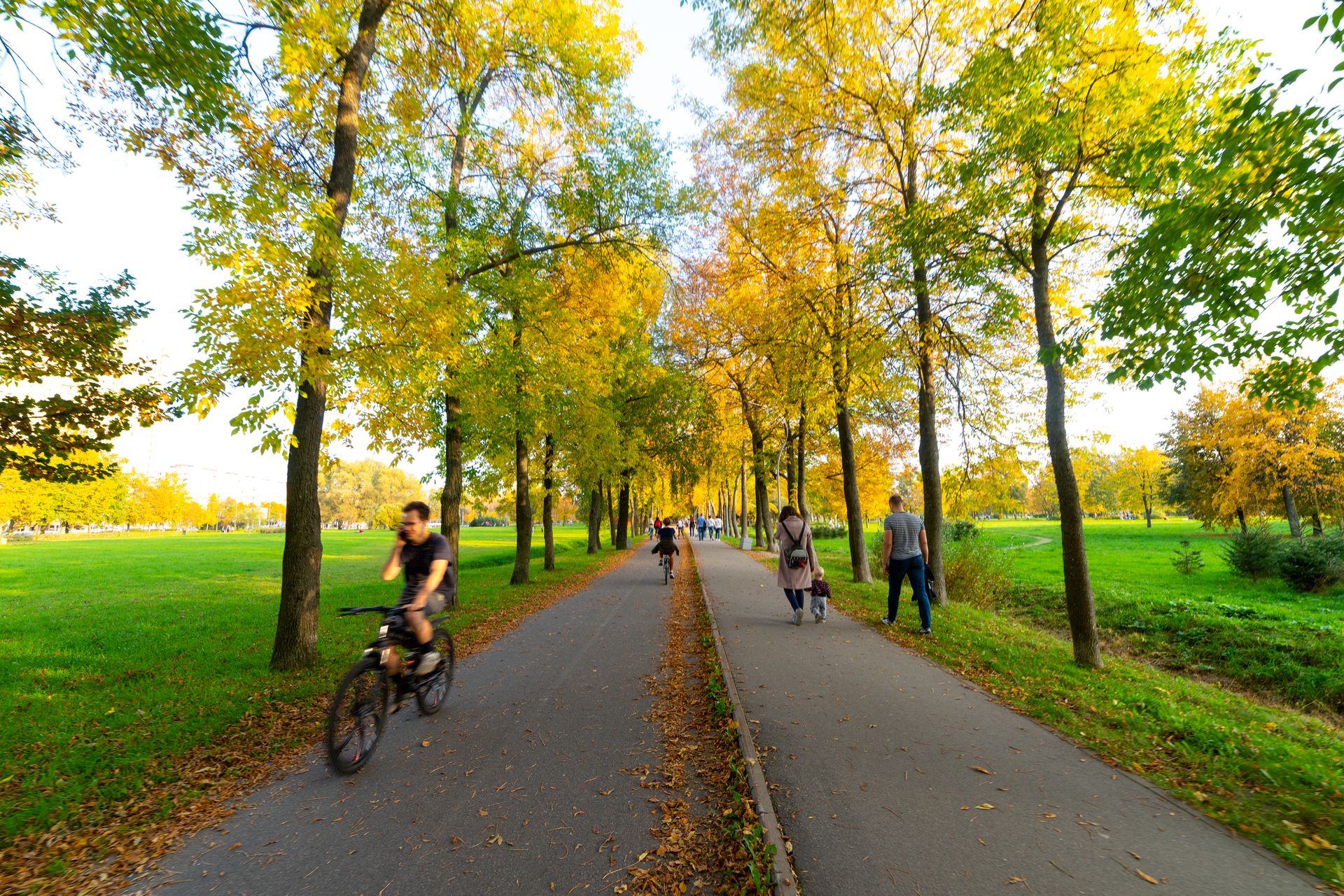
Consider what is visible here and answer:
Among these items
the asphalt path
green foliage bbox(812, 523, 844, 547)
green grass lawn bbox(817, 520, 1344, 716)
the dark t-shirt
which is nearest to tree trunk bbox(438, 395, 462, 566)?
the asphalt path

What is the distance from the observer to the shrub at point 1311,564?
15.9 meters

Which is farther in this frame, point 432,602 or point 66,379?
point 66,379

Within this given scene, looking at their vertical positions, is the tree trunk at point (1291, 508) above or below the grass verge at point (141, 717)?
above

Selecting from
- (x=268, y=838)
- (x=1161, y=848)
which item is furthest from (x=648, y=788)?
(x=1161, y=848)

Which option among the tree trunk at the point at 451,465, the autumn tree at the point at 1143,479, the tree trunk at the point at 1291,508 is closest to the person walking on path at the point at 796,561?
the tree trunk at the point at 451,465

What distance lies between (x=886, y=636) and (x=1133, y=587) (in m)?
15.0

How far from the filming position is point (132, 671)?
282 inches

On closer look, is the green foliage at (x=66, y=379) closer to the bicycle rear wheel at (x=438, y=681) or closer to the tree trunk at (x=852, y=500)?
the bicycle rear wheel at (x=438, y=681)

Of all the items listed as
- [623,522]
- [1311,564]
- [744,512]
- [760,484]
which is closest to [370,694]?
[1311,564]

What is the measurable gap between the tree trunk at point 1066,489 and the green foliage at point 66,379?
36.1ft

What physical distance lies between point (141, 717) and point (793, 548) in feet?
27.2

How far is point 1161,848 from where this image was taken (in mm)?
3117

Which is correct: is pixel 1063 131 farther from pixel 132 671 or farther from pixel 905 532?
pixel 132 671

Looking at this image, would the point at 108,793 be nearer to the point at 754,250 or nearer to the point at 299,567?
the point at 299,567
